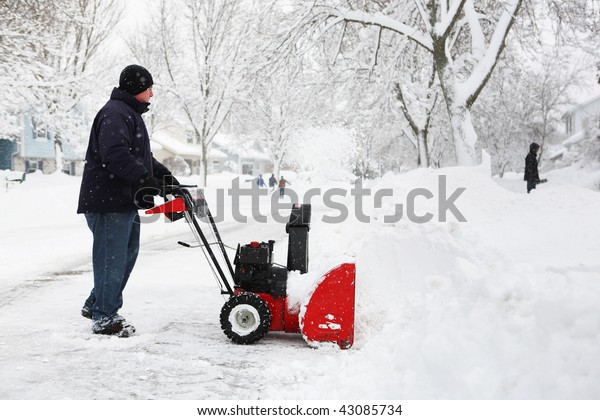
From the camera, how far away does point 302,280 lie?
4098 mm

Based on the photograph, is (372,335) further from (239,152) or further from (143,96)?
(239,152)

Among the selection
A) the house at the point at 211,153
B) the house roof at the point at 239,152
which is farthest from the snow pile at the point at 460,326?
the house roof at the point at 239,152

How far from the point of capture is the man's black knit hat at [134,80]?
4.15m

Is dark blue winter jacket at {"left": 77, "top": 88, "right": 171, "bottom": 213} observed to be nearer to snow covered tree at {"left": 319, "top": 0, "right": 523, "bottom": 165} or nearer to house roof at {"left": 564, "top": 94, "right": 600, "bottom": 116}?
snow covered tree at {"left": 319, "top": 0, "right": 523, "bottom": 165}

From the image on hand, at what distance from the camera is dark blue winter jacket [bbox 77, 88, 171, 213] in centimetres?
387

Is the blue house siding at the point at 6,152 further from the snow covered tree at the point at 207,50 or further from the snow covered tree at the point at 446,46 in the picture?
the snow covered tree at the point at 446,46

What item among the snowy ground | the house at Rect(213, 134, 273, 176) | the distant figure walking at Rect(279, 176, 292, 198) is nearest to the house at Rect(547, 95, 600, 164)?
the distant figure walking at Rect(279, 176, 292, 198)

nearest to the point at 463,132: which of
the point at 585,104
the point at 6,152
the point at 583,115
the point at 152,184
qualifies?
the point at 152,184

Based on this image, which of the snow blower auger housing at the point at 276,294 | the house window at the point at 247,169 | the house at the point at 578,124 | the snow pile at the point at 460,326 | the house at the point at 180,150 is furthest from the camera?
the house window at the point at 247,169

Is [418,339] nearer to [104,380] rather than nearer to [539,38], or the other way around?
[104,380]

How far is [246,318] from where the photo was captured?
397 centimetres

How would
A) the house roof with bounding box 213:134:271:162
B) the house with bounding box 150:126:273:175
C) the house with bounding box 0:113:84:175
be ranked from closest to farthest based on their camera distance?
1. the house with bounding box 0:113:84:175
2. the house with bounding box 150:126:273:175
3. the house roof with bounding box 213:134:271:162

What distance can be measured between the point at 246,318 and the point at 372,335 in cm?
92

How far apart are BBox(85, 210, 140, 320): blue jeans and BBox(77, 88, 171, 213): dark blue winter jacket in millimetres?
102
